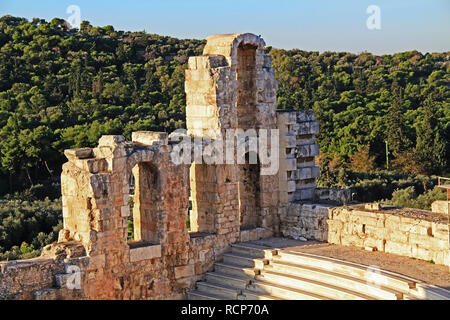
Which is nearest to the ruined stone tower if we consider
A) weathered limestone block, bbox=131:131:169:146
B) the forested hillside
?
weathered limestone block, bbox=131:131:169:146

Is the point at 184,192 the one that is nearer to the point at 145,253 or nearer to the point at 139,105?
the point at 145,253

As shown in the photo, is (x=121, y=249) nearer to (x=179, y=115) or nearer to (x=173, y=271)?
(x=173, y=271)

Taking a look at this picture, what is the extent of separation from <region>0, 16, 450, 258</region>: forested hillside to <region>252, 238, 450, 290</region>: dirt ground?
894 centimetres

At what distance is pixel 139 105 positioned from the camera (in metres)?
36.7

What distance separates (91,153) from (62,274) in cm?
236

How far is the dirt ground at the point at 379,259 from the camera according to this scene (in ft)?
41.0

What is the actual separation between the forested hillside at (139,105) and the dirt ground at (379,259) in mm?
8939

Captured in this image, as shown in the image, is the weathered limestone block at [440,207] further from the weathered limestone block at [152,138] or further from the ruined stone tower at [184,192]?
the weathered limestone block at [152,138]

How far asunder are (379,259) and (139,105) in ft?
80.1

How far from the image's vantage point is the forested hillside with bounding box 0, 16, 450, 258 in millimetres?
31328

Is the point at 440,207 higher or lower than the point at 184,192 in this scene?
lower

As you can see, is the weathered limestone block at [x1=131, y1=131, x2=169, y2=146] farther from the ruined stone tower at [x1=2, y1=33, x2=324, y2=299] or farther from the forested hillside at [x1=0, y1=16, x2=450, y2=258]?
the forested hillside at [x1=0, y1=16, x2=450, y2=258]

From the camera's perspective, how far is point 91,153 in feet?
44.6

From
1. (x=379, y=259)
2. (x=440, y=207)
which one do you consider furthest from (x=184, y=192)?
(x=440, y=207)
